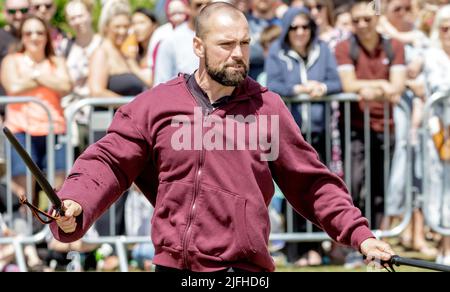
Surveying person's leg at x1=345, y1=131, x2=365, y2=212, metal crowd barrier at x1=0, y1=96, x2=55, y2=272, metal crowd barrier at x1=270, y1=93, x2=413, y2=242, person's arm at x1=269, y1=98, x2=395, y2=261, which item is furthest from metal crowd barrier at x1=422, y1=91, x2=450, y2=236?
person's arm at x1=269, y1=98, x2=395, y2=261

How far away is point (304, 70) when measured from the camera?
10820 millimetres

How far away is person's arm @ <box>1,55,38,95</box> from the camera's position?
420 inches

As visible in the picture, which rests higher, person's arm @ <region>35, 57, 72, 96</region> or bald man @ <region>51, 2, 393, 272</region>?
person's arm @ <region>35, 57, 72, 96</region>

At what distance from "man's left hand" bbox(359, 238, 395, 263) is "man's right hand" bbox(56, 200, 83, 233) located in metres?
1.31

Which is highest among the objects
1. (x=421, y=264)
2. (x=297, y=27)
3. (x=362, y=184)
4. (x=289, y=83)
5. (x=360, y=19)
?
(x=360, y=19)

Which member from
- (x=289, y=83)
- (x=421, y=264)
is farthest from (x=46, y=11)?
(x=421, y=264)

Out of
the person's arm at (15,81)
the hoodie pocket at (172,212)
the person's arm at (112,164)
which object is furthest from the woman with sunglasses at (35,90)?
the hoodie pocket at (172,212)

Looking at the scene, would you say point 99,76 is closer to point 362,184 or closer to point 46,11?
point 46,11

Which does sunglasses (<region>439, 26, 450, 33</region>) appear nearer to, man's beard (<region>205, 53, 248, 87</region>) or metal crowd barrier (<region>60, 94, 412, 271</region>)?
metal crowd barrier (<region>60, 94, 412, 271</region>)

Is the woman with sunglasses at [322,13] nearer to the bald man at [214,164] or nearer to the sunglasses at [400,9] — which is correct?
the sunglasses at [400,9]

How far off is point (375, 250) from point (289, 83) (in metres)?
5.06

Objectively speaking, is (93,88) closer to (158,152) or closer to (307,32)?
(307,32)

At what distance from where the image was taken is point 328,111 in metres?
10.8
